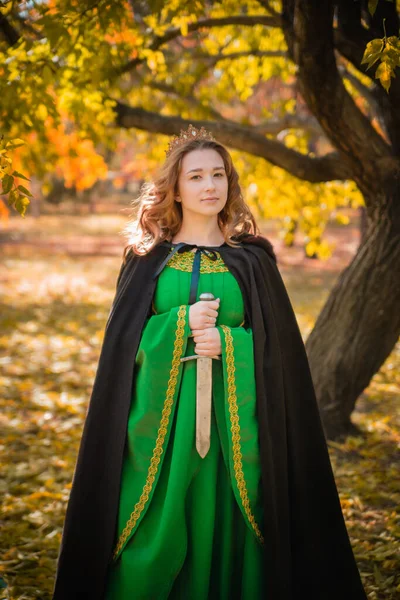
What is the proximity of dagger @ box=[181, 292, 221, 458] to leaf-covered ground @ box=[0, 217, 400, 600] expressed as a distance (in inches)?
55.9

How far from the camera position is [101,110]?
465cm

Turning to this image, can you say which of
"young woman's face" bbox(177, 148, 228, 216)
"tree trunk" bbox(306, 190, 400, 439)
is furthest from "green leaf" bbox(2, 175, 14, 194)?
"tree trunk" bbox(306, 190, 400, 439)

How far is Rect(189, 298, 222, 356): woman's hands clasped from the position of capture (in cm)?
261

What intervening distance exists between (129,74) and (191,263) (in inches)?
183

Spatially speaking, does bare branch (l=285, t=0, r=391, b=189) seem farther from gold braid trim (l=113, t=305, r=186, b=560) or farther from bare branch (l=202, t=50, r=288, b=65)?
gold braid trim (l=113, t=305, r=186, b=560)

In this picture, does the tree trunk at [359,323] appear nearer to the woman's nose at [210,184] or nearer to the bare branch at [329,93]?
the bare branch at [329,93]

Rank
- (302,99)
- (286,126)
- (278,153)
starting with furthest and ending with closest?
1. (286,126)
2. (302,99)
3. (278,153)

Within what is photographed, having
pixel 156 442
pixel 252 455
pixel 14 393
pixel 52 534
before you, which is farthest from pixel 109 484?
pixel 14 393

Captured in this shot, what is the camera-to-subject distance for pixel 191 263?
2791 millimetres

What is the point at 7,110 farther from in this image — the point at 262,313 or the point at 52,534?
the point at 52,534

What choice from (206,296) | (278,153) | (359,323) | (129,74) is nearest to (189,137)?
(206,296)

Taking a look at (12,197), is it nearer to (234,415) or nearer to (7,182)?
(7,182)

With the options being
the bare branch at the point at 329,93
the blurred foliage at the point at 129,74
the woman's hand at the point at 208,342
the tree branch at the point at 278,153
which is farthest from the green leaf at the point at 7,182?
the tree branch at the point at 278,153

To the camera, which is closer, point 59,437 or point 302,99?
point 302,99
